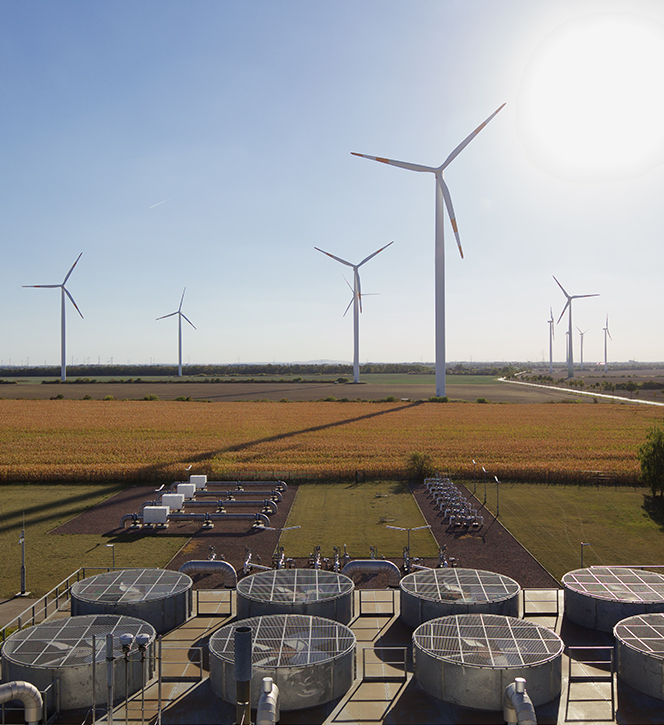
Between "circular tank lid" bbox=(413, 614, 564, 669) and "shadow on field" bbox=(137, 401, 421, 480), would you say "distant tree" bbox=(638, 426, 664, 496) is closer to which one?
"circular tank lid" bbox=(413, 614, 564, 669)

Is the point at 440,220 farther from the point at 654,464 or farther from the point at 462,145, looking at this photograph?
the point at 654,464

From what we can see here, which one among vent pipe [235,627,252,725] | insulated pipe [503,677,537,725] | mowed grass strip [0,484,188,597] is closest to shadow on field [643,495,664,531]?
insulated pipe [503,677,537,725]

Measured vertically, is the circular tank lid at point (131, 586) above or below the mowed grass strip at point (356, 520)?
above

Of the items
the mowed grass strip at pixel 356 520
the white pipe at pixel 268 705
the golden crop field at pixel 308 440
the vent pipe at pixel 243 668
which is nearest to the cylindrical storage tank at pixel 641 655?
the white pipe at pixel 268 705

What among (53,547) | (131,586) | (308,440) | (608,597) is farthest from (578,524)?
(308,440)

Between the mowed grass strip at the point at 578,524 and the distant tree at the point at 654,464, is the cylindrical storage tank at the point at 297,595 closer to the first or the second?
the mowed grass strip at the point at 578,524

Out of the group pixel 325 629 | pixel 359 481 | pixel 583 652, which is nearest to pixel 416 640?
pixel 325 629
